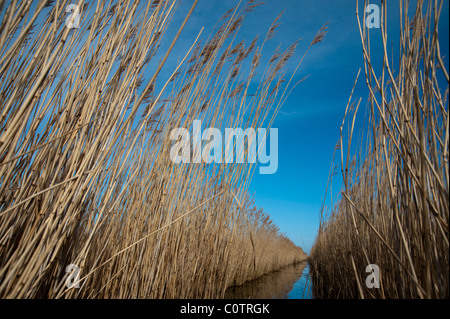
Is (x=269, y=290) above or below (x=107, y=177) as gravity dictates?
below

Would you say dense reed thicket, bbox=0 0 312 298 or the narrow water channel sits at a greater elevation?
dense reed thicket, bbox=0 0 312 298

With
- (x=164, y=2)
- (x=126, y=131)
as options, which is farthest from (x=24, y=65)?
(x=164, y=2)

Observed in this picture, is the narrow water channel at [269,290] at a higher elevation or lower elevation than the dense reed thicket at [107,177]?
lower

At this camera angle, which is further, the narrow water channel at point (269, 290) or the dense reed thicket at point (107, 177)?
the narrow water channel at point (269, 290)

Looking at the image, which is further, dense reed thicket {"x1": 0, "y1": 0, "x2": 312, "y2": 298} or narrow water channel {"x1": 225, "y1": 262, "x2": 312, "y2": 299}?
narrow water channel {"x1": 225, "y1": 262, "x2": 312, "y2": 299}

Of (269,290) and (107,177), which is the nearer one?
(107,177)

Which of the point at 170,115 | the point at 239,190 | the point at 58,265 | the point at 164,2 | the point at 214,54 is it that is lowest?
the point at 58,265

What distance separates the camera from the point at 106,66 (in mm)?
927
